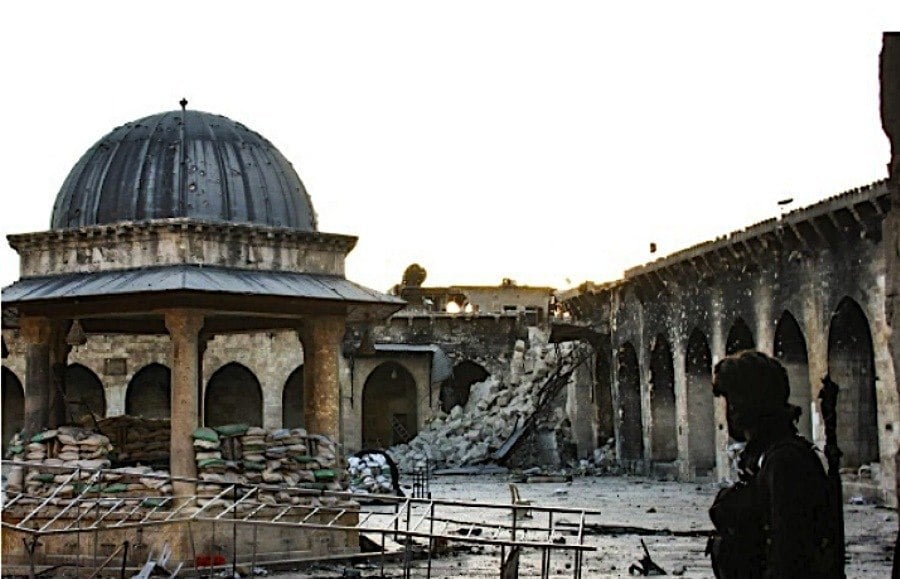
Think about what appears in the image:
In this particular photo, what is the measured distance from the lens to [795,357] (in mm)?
25359

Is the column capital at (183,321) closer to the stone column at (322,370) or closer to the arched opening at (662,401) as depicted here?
the stone column at (322,370)

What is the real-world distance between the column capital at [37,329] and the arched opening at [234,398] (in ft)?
83.2

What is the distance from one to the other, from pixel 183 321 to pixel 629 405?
2197cm

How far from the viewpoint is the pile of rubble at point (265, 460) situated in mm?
13922

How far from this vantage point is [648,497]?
977 inches

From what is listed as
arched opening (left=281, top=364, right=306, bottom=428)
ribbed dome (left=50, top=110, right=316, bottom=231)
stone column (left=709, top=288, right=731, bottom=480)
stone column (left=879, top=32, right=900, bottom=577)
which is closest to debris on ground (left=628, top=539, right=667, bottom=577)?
ribbed dome (left=50, top=110, right=316, bottom=231)

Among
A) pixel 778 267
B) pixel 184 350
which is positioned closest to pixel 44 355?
pixel 184 350

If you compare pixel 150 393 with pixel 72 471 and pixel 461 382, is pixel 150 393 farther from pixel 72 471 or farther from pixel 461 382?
pixel 72 471

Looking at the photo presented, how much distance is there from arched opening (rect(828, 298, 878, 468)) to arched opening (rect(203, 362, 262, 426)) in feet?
73.5

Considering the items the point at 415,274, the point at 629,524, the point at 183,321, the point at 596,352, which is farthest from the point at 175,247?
the point at 415,274

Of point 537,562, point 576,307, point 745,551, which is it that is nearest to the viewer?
point 745,551

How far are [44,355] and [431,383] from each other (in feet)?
82.3

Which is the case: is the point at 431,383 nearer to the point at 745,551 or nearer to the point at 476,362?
the point at 476,362

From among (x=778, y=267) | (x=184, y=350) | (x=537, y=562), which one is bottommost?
(x=537, y=562)
